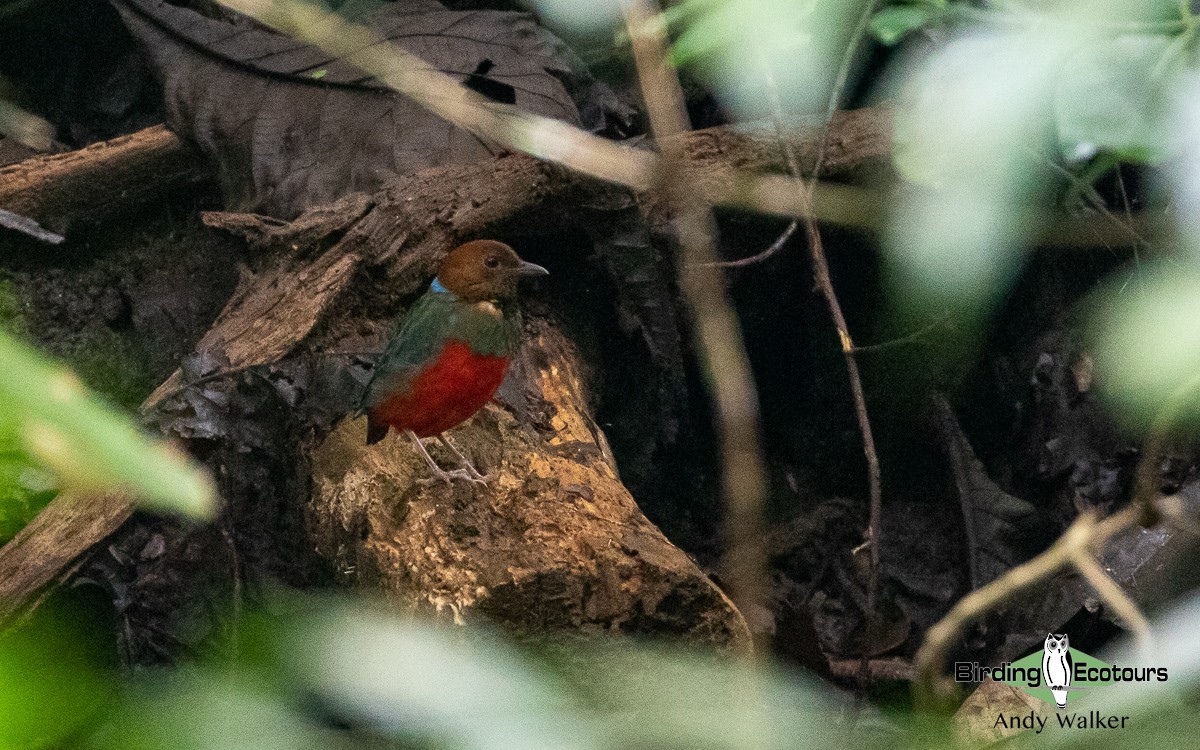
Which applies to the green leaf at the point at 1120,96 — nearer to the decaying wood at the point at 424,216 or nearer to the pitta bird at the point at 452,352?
the pitta bird at the point at 452,352

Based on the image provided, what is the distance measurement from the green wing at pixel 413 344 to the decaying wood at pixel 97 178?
5.90 feet

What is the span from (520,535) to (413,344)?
36.2 inches

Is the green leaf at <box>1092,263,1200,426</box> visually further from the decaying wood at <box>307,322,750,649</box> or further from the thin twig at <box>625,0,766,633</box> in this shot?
the decaying wood at <box>307,322,750,649</box>

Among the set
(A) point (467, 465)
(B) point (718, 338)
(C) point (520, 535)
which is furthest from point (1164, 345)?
(A) point (467, 465)

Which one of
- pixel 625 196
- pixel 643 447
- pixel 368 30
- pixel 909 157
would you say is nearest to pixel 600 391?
pixel 643 447

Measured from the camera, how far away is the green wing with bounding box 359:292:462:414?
10.8ft

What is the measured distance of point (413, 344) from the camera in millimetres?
3426

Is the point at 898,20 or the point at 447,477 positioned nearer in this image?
the point at 898,20

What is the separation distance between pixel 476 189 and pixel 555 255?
1.82ft

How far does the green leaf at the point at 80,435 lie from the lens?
1.64 feet

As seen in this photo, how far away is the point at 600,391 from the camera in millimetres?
4211

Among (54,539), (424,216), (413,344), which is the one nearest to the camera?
(54,539)

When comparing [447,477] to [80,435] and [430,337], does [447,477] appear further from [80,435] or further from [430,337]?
[80,435]

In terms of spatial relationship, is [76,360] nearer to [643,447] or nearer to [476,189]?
[476,189]
